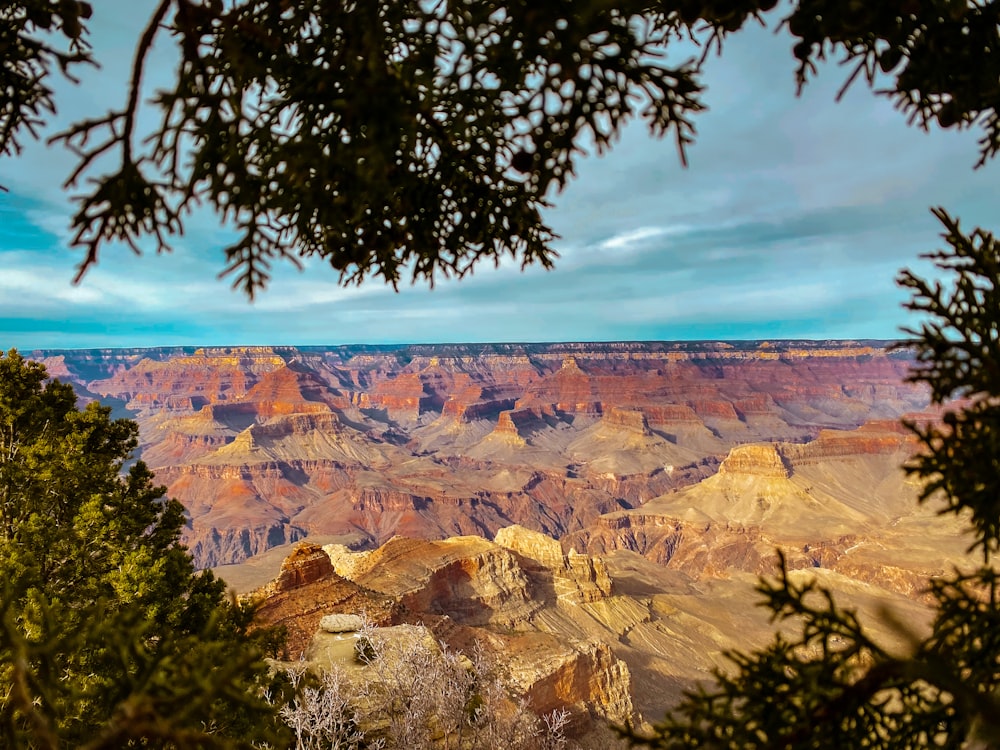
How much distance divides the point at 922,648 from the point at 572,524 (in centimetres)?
11716

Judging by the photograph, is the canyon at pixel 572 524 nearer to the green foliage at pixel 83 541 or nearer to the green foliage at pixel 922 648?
the green foliage at pixel 922 648

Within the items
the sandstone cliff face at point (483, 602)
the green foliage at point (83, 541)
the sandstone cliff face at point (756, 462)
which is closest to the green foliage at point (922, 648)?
the sandstone cliff face at point (483, 602)

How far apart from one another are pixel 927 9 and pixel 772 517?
305ft

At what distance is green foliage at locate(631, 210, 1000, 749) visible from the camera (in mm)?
2387

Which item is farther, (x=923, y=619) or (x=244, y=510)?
(x=244, y=510)

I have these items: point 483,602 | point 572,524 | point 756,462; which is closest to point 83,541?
point 483,602

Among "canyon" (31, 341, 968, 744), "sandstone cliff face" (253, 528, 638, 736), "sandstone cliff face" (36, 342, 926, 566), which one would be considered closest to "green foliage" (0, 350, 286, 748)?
"sandstone cliff face" (253, 528, 638, 736)

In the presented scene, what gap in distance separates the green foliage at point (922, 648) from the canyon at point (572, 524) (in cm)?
30

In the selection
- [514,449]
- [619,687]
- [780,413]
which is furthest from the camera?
[780,413]

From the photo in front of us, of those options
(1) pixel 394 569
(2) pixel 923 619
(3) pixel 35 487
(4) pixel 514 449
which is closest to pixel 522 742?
(3) pixel 35 487

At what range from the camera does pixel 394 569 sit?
3569 centimetres

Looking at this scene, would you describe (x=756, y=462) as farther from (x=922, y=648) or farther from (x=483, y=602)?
(x=922, y=648)

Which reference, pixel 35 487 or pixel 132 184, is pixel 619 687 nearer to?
pixel 35 487

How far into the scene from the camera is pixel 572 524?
115 metres
